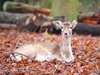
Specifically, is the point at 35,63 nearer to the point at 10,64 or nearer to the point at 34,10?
the point at 10,64

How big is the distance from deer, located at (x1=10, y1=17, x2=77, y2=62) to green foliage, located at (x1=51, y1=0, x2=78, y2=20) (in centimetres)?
777

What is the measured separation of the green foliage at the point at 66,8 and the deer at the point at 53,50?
7765mm

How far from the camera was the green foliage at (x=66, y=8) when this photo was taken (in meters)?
20.4

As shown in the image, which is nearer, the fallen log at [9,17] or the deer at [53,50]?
the deer at [53,50]

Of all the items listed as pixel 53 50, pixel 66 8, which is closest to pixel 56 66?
pixel 53 50

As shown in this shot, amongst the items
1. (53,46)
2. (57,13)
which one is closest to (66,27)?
(53,46)

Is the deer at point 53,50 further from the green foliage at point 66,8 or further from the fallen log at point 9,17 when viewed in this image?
the fallen log at point 9,17

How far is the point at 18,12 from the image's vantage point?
2539cm

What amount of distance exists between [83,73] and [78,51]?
13.0ft

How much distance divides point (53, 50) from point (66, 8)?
856 centimetres

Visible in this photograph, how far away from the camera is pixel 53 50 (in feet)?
41.4

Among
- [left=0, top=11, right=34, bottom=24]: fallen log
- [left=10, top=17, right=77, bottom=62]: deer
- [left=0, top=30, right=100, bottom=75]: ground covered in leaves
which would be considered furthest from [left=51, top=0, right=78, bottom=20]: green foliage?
[left=10, top=17, right=77, bottom=62]: deer

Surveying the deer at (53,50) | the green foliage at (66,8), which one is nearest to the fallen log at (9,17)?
the green foliage at (66,8)

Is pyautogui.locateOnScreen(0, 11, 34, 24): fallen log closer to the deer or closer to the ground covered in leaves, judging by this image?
the ground covered in leaves
